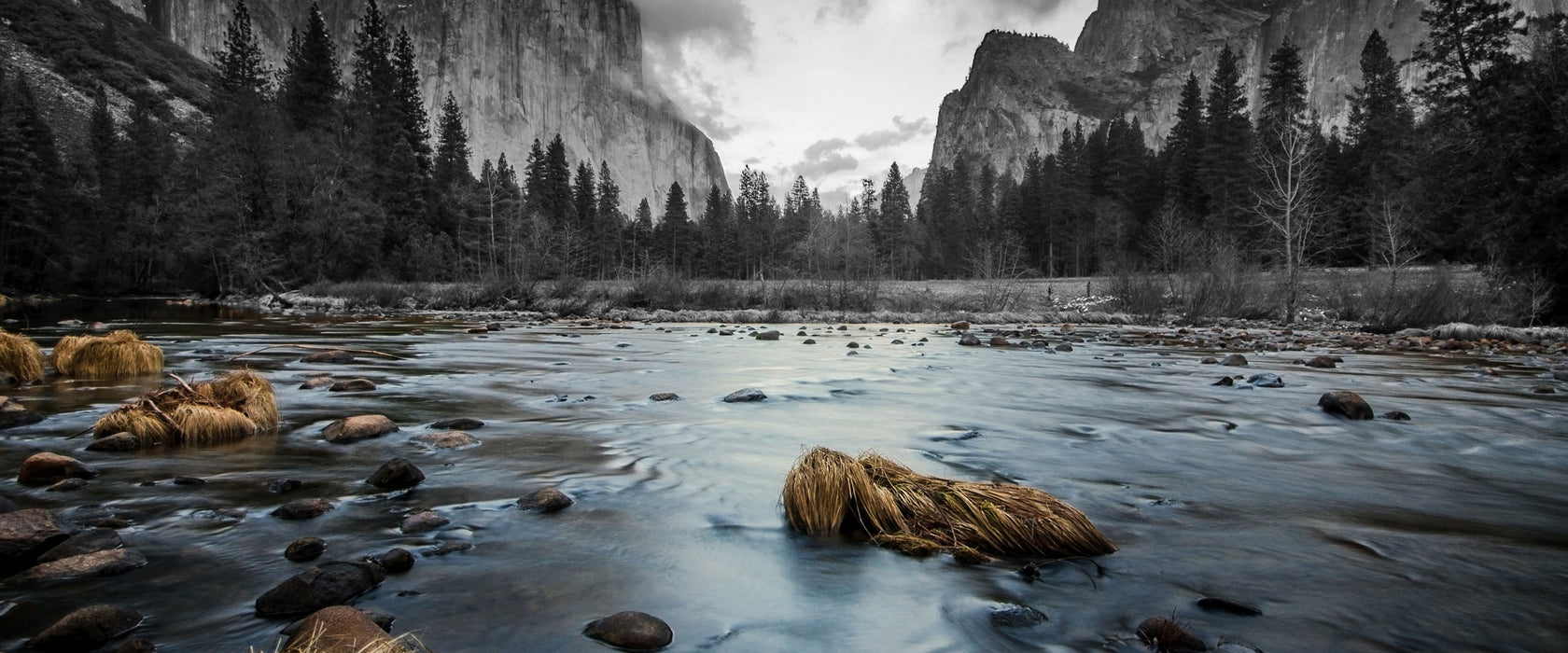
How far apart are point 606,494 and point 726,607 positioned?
176 centimetres

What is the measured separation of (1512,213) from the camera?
1847cm

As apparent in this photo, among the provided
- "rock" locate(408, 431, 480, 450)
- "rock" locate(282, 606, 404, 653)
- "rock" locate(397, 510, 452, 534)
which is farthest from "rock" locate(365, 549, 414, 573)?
"rock" locate(408, 431, 480, 450)

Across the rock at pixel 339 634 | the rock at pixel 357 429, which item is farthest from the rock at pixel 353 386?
the rock at pixel 339 634

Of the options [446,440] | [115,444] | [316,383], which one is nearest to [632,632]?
[446,440]

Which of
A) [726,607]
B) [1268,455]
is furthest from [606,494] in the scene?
[1268,455]

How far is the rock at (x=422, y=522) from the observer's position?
343cm

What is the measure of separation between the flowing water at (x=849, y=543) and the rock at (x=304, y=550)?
2.2 inches

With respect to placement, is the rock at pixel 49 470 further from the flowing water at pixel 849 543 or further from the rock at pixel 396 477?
the rock at pixel 396 477

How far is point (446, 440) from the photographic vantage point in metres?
5.49

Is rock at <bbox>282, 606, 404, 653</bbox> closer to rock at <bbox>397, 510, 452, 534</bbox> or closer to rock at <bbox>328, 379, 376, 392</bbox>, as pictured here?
rock at <bbox>397, 510, 452, 534</bbox>

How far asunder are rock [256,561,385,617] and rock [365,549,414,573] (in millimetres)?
171

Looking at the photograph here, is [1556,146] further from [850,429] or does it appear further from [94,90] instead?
[94,90]

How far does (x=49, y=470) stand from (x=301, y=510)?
1.99 m

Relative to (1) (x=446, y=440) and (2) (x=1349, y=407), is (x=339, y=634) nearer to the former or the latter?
(1) (x=446, y=440)
